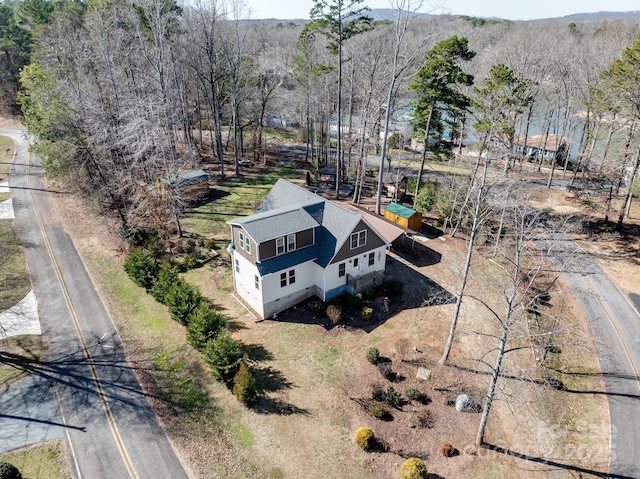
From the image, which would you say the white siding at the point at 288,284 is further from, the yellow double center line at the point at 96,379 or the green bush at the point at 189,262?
the yellow double center line at the point at 96,379

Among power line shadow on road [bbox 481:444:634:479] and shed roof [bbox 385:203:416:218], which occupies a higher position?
shed roof [bbox 385:203:416:218]

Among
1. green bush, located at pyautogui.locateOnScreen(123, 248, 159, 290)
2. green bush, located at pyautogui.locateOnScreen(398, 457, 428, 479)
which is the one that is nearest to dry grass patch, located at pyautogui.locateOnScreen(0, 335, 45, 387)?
green bush, located at pyautogui.locateOnScreen(123, 248, 159, 290)

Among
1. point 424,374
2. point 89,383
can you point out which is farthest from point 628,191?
point 89,383

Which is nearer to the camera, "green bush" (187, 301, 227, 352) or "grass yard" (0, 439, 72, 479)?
"grass yard" (0, 439, 72, 479)

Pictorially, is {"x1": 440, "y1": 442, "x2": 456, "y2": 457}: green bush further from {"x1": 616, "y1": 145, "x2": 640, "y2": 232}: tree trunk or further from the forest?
{"x1": 616, "y1": 145, "x2": 640, "y2": 232}: tree trunk

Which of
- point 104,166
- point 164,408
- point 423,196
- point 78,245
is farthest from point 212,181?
point 164,408
